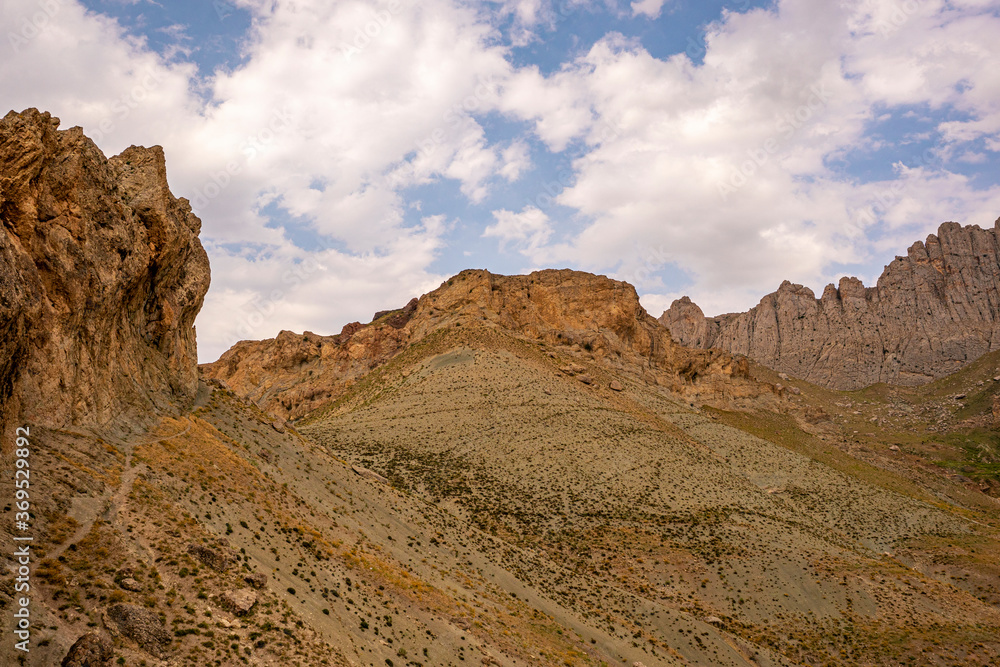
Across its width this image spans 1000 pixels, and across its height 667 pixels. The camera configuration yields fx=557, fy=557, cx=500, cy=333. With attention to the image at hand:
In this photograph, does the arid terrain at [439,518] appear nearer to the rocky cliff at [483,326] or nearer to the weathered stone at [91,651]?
the weathered stone at [91,651]

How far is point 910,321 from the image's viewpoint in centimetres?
17575

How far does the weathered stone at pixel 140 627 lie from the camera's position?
45.7 feet

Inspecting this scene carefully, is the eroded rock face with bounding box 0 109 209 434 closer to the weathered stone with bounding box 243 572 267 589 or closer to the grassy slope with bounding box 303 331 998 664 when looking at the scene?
the weathered stone with bounding box 243 572 267 589

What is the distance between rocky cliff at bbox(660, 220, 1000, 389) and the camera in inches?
6476

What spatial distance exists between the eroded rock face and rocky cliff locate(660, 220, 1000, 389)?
7468 inches

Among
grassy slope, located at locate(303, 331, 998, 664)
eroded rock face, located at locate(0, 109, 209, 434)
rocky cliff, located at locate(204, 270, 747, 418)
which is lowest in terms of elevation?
grassy slope, located at locate(303, 331, 998, 664)

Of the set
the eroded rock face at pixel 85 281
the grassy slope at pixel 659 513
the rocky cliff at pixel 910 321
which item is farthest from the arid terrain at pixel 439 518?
the rocky cliff at pixel 910 321

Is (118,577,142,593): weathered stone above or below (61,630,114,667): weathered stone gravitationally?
above

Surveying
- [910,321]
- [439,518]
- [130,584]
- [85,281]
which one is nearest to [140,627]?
[130,584]

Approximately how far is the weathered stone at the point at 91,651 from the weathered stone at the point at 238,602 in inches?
150

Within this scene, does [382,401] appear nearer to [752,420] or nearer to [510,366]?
[510,366]

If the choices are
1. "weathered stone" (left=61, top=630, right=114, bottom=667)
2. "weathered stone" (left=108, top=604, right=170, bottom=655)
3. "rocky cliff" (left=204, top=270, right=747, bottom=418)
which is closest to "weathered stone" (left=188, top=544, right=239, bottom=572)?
"weathered stone" (left=108, top=604, right=170, bottom=655)

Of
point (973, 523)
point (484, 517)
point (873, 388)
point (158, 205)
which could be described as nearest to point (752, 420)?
point (973, 523)

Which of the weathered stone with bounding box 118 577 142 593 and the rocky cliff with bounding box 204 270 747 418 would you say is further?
the rocky cliff with bounding box 204 270 747 418
